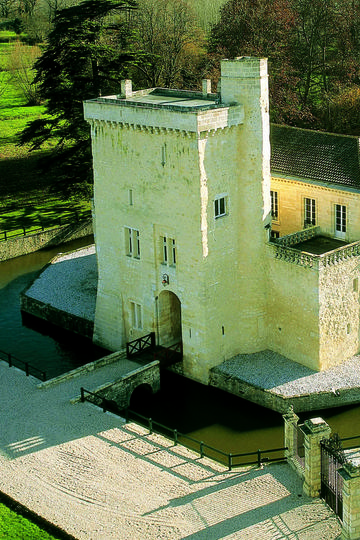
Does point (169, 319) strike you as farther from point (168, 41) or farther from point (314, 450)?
point (168, 41)

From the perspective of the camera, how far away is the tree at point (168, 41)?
56.7 meters

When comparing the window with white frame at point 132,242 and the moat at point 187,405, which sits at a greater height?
the window with white frame at point 132,242

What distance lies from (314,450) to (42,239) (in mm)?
28551

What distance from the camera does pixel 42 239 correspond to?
4772cm

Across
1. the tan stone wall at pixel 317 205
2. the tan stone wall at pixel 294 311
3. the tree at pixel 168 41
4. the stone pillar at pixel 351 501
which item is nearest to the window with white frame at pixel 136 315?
the tan stone wall at pixel 294 311

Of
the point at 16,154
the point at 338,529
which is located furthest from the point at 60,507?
the point at 16,154

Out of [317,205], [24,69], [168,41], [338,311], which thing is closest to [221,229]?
[317,205]

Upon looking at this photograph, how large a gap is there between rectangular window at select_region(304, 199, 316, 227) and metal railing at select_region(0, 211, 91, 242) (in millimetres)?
19590

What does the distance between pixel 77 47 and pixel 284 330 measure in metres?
23.1

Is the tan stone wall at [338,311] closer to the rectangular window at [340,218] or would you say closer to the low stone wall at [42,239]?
the rectangular window at [340,218]

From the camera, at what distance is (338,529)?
21.4 m

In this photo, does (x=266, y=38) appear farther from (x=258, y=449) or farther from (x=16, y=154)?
(x=258, y=449)

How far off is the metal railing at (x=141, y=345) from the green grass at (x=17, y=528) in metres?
10.3

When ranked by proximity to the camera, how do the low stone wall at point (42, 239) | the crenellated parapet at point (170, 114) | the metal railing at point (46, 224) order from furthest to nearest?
the metal railing at point (46, 224), the low stone wall at point (42, 239), the crenellated parapet at point (170, 114)
